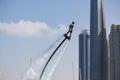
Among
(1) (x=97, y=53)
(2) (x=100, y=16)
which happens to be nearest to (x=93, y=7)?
(2) (x=100, y=16)

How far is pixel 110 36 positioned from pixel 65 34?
144m

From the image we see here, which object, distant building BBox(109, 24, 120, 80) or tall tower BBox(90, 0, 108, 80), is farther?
tall tower BBox(90, 0, 108, 80)

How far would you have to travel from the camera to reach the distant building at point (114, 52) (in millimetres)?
169375

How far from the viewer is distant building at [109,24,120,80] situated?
169375mm

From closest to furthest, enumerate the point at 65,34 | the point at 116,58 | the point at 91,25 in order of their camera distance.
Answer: the point at 65,34, the point at 116,58, the point at 91,25

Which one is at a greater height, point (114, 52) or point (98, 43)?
point (98, 43)

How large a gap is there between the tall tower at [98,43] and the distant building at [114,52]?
3857mm

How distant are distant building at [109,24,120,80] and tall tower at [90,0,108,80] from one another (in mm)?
3857

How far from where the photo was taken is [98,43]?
585ft

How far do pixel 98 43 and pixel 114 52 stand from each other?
31.4ft

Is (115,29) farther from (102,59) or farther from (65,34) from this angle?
(65,34)

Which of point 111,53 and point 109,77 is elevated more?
point 111,53

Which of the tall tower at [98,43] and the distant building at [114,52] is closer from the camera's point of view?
the distant building at [114,52]

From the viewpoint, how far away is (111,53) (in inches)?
7028
